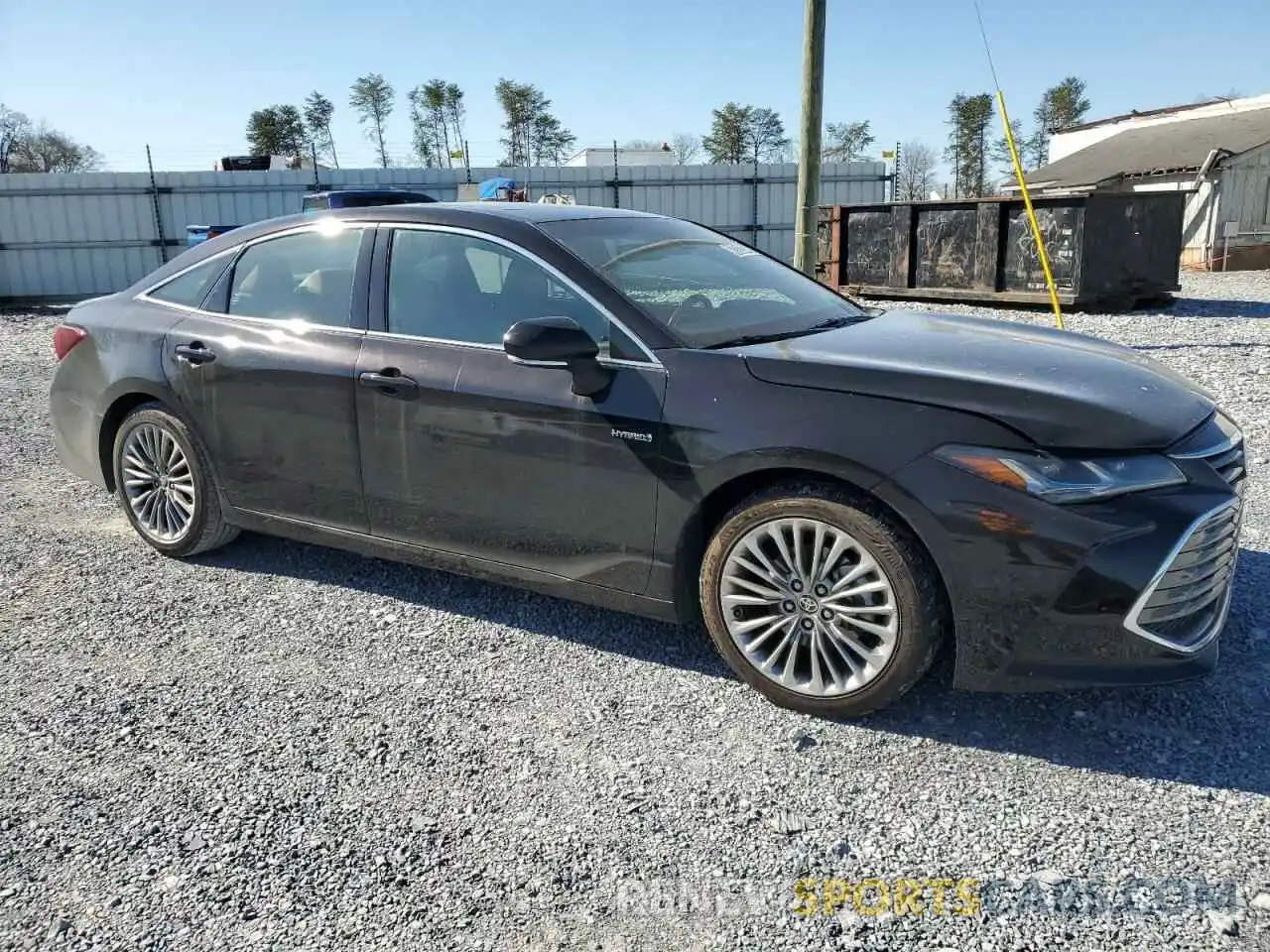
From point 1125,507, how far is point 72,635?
12.8ft

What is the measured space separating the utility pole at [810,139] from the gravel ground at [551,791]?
6.66 m

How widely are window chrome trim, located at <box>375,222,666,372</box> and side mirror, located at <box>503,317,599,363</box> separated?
0.44 feet

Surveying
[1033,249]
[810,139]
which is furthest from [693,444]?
[1033,249]

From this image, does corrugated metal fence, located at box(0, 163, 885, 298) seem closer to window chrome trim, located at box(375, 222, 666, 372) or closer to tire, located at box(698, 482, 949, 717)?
window chrome trim, located at box(375, 222, 666, 372)

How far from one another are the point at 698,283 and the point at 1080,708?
2.07 meters

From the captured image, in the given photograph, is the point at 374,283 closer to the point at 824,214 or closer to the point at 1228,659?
the point at 1228,659

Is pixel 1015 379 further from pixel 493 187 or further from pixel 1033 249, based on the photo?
pixel 493 187

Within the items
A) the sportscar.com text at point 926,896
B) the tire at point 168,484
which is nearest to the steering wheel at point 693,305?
the sportscar.com text at point 926,896

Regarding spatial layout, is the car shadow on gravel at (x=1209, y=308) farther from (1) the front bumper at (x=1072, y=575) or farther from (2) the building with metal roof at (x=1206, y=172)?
(1) the front bumper at (x=1072, y=575)

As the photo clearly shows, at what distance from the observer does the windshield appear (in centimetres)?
360

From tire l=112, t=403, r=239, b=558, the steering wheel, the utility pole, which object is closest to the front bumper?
the steering wheel

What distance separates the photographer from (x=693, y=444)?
3254 millimetres

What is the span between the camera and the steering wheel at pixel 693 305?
11.7 feet

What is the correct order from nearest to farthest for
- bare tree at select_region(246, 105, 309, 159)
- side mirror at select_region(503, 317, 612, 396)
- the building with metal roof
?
side mirror at select_region(503, 317, 612, 396) → the building with metal roof → bare tree at select_region(246, 105, 309, 159)
